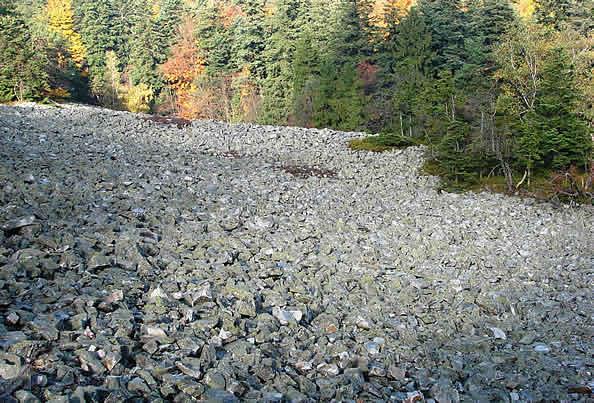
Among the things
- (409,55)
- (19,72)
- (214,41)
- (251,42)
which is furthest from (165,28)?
(409,55)

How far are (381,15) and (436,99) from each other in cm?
2999

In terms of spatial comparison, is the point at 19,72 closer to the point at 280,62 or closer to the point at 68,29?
the point at 280,62

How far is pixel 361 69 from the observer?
43031 millimetres

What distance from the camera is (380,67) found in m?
42.2

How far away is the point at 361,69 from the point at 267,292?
1506 inches

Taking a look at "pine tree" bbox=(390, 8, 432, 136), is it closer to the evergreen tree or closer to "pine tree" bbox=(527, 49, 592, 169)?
the evergreen tree

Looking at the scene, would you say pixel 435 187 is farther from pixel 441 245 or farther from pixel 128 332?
pixel 128 332

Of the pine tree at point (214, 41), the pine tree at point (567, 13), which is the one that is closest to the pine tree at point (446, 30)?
the pine tree at point (567, 13)

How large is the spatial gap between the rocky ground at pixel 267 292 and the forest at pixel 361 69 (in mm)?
4137

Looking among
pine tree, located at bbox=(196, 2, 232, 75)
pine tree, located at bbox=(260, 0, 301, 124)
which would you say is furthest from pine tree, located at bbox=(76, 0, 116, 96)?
pine tree, located at bbox=(260, 0, 301, 124)

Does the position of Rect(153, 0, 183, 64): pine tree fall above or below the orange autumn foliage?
above

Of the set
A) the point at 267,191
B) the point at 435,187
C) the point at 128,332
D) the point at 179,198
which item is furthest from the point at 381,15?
the point at 128,332

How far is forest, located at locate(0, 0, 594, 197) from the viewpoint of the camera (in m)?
18.8

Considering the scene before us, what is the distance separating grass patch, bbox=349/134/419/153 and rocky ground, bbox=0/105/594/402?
9862 mm
